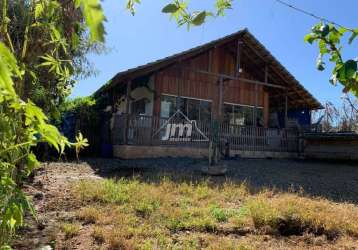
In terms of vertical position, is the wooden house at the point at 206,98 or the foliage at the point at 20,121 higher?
the wooden house at the point at 206,98

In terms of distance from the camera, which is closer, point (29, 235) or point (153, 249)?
point (153, 249)

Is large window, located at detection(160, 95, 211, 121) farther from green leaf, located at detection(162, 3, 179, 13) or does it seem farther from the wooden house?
green leaf, located at detection(162, 3, 179, 13)

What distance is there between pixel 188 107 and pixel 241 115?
324 cm

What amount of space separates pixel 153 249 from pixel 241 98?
48.5ft

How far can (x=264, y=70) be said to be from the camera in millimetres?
18266

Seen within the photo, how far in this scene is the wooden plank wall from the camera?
1597 centimetres

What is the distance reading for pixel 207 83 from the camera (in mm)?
17250

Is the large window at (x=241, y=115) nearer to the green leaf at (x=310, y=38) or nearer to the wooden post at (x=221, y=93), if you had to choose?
the wooden post at (x=221, y=93)

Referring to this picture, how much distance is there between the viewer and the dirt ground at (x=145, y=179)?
4.77 m

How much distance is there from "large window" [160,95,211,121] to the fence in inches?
45.2

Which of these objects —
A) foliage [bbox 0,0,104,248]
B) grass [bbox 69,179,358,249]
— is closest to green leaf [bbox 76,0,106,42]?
foliage [bbox 0,0,104,248]

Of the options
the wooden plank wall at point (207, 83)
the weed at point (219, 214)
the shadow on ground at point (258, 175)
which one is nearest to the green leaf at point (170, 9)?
the weed at point (219, 214)

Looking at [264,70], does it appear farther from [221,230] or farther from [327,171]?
[221,230]

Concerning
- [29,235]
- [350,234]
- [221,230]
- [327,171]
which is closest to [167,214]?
[221,230]
